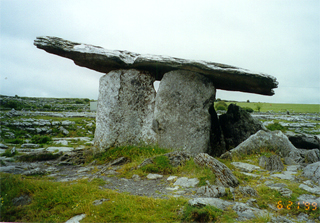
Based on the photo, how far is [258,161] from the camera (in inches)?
326

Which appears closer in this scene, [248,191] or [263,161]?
[248,191]

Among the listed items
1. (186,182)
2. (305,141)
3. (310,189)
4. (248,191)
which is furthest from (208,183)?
(305,141)

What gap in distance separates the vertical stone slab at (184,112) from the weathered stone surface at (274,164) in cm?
325

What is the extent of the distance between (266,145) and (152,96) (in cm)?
563

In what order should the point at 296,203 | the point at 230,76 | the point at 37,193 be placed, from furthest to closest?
the point at 230,76
the point at 37,193
the point at 296,203

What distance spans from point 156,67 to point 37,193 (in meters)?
7.58

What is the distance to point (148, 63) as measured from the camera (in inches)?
415

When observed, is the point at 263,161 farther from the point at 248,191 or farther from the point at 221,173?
the point at 248,191

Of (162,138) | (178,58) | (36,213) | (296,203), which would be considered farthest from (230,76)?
(36,213)

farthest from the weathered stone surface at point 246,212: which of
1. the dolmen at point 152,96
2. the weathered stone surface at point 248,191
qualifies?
the dolmen at point 152,96

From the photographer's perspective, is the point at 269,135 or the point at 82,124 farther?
the point at 82,124

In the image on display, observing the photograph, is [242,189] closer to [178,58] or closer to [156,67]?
[178,58]

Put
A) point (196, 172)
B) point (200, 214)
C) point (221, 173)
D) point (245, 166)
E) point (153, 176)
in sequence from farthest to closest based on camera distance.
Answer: point (245, 166) → point (153, 176) → point (196, 172) → point (221, 173) → point (200, 214)

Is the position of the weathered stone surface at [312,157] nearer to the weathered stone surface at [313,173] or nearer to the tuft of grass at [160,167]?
the weathered stone surface at [313,173]
